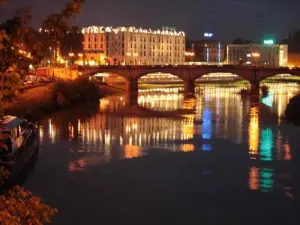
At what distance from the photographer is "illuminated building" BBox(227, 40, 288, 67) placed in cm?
10631

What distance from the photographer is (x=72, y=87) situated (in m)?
44.7

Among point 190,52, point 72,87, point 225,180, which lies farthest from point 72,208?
point 190,52

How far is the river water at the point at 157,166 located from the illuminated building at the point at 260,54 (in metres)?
75.5

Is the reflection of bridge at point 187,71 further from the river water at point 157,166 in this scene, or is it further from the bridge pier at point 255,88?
the river water at point 157,166

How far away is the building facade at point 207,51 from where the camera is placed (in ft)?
403

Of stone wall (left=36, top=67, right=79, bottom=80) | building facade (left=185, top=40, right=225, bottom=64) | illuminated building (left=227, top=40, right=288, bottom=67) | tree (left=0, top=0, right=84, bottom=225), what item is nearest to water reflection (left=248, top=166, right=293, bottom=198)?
tree (left=0, top=0, right=84, bottom=225)

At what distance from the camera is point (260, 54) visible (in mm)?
111250

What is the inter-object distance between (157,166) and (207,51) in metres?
109

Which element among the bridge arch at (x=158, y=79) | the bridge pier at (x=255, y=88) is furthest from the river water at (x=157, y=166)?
the bridge arch at (x=158, y=79)

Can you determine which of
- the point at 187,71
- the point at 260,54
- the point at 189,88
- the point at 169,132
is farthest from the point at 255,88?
the point at 260,54

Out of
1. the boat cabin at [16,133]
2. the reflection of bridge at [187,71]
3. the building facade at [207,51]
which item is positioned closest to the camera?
the boat cabin at [16,133]

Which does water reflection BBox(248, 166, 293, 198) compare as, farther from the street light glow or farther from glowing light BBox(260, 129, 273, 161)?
the street light glow

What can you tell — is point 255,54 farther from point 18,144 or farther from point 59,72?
point 18,144

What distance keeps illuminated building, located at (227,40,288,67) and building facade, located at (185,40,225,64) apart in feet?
16.6
